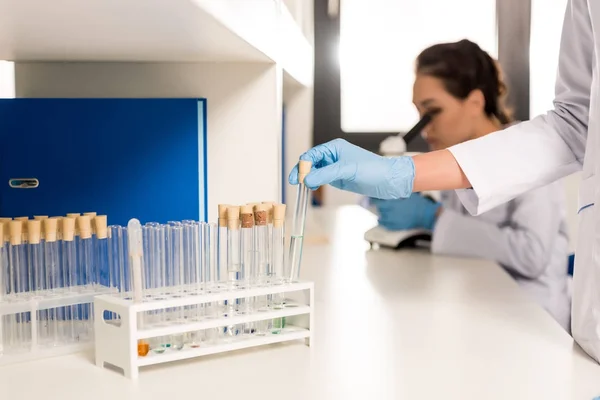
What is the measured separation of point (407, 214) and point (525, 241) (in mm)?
392

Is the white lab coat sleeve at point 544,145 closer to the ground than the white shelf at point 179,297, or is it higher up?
higher up

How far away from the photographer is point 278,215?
1.03m

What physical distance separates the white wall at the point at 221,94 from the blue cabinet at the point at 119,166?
3.5 inches

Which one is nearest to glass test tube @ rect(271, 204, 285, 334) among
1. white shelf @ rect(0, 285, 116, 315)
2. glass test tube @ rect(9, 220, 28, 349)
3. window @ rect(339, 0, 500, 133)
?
white shelf @ rect(0, 285, 116, 315)

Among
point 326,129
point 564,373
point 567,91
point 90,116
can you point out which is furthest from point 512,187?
point 326,129

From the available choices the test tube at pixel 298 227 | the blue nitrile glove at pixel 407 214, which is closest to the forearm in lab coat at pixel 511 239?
the blue nitrile glove at pixel 407 214

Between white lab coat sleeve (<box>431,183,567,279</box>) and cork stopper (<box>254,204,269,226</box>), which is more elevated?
cork stopper (<box>254,204,269,226</box>)

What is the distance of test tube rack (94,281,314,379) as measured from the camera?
882 mm

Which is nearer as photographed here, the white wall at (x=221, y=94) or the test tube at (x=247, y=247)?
the test tube at (x=247, y=247)

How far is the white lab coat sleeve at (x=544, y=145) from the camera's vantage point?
4.09 feet

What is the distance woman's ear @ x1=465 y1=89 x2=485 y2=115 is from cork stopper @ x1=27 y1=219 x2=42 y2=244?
1.94 m

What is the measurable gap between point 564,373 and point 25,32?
0.86 metres

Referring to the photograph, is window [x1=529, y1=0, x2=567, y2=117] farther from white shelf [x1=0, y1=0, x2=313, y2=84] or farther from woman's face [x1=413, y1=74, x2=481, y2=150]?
white shelf [x1=0, y1=0, x2=313, y2=84]

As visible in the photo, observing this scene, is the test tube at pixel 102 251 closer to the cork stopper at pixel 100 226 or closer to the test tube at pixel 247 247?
the cork stopper at pixel 100 226
